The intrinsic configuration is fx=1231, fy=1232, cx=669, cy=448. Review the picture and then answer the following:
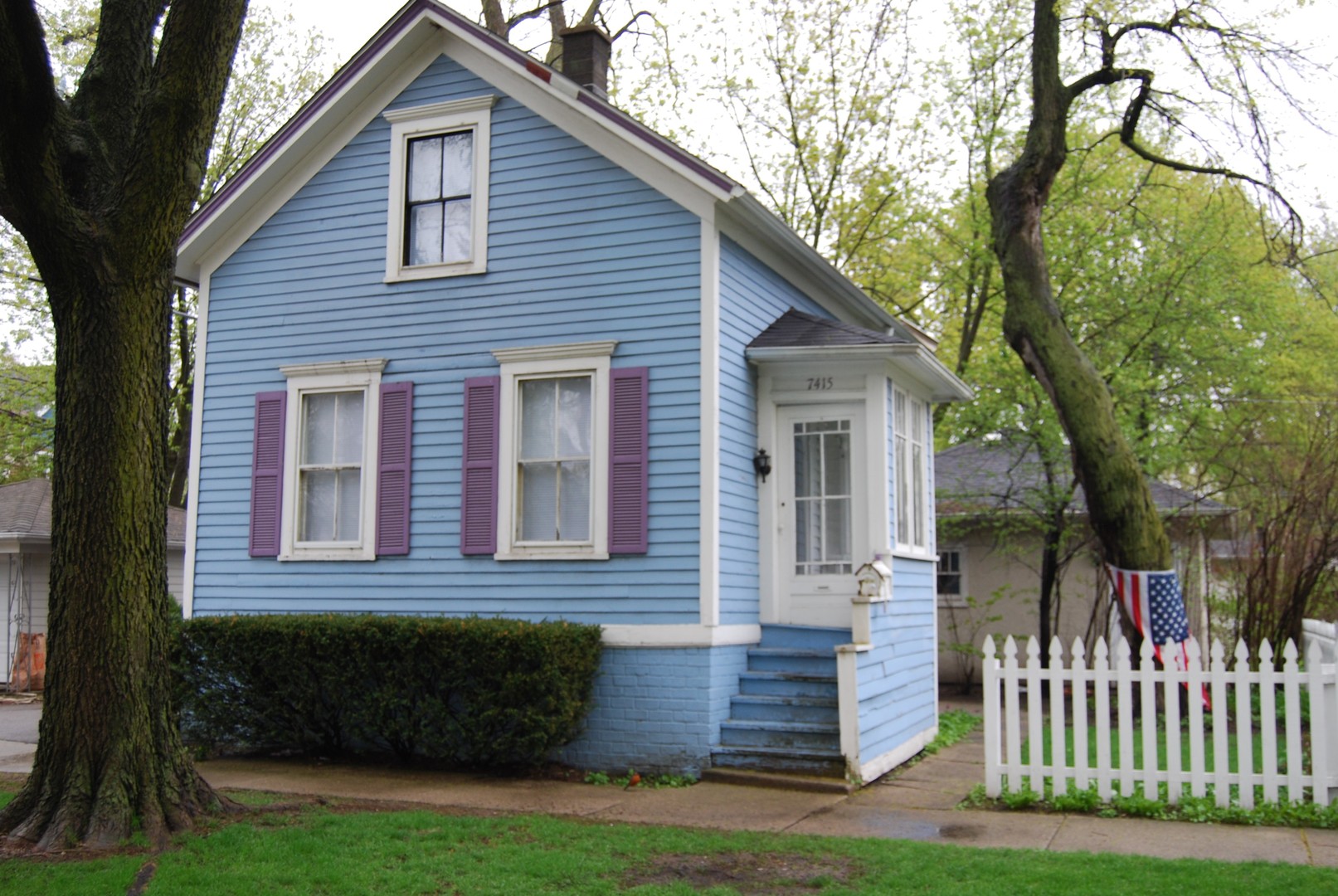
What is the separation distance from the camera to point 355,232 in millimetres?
12016

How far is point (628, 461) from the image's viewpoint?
34.2 ft

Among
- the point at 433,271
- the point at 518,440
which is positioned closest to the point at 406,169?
the point at 433,271

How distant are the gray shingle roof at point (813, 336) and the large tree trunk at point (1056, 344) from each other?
2730 millimetres

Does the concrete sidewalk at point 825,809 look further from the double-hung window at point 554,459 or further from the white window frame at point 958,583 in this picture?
the white window frame at point 958,583

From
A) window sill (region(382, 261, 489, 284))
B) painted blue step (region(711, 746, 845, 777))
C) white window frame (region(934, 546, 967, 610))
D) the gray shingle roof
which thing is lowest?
painted blue step (region(711, 746, 845, 777))

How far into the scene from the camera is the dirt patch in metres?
6.30

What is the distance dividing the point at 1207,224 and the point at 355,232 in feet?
40.2

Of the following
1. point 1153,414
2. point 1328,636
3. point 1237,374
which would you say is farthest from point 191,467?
point 1237,374

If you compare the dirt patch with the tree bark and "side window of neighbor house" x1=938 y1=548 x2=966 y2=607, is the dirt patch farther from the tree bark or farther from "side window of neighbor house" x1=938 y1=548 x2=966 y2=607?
"side window of neighbor house" x1=938 y1=548 x2=966 y2=607

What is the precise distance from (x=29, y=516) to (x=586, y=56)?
12240 mm

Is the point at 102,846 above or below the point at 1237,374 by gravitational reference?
below

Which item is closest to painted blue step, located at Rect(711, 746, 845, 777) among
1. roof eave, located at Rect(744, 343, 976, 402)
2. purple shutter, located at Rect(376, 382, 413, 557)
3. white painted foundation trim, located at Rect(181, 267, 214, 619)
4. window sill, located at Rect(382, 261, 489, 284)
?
roof eave, located at Rect(744, 343, 976, 402)

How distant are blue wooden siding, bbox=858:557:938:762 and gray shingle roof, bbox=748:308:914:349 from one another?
A: 2.08 m

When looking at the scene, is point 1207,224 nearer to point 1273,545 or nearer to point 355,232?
point 1273,545
